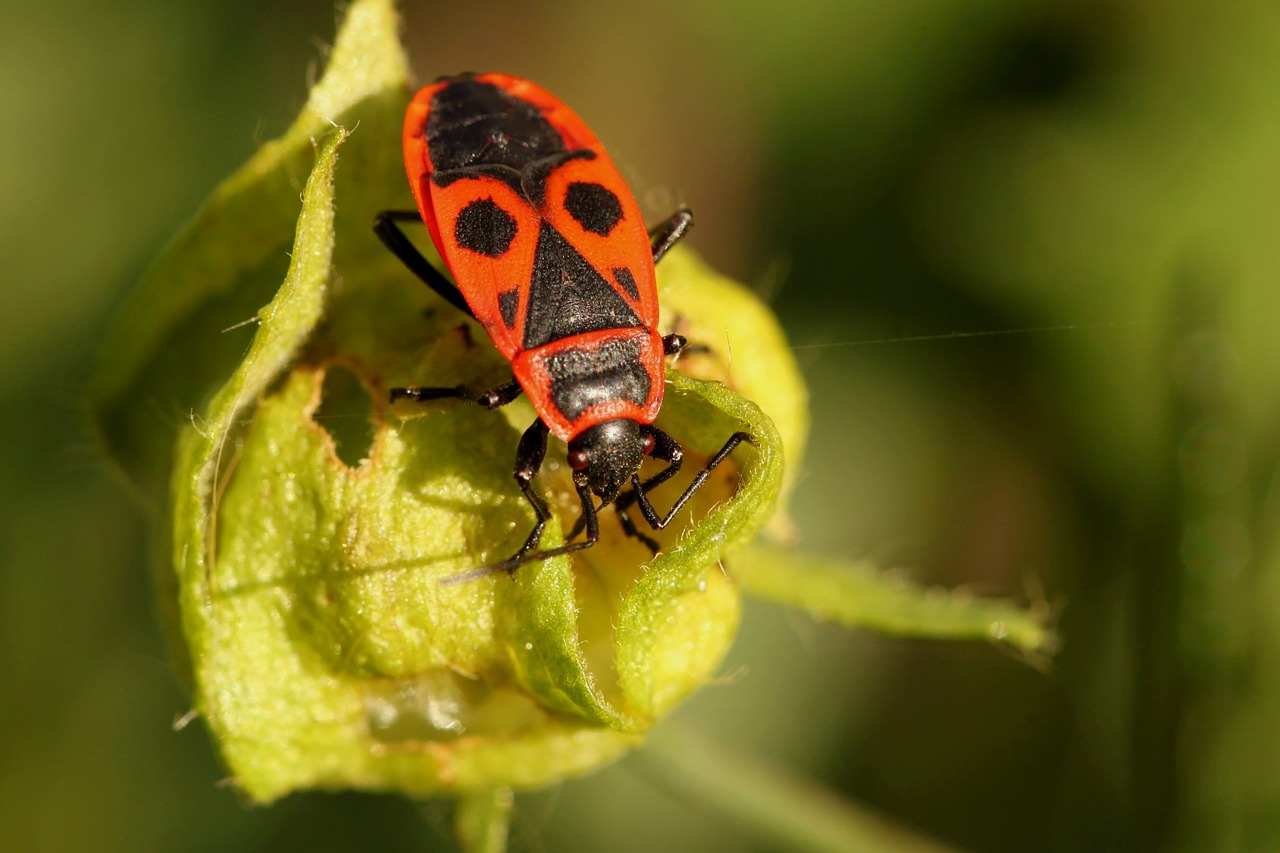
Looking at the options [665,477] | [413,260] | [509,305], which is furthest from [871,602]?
[413,260]

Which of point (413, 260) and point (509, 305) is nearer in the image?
point (413, 260)

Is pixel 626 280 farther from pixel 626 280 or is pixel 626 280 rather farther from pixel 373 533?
pixel 373 533

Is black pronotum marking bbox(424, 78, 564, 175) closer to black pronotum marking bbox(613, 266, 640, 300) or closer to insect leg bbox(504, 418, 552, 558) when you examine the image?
black pronotum marking bbox(613, 266, 640, 300)

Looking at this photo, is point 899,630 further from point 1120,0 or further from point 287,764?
point 1120,0

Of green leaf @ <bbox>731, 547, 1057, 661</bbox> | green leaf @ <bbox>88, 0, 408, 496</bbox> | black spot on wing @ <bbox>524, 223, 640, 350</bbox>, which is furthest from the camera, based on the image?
black spot on wing @ <bbox>524, 223, 640, 350</bbox>

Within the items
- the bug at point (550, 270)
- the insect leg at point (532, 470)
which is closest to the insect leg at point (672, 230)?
the bug at point (550, 270)

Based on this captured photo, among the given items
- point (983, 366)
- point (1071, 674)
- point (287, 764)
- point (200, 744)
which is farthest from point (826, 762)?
point (287, 764)

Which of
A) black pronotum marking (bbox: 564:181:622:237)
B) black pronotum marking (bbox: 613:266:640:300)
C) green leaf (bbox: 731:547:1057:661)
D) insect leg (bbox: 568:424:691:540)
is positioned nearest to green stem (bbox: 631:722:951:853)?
green leaf (bbox: 731:547:1057:661)
